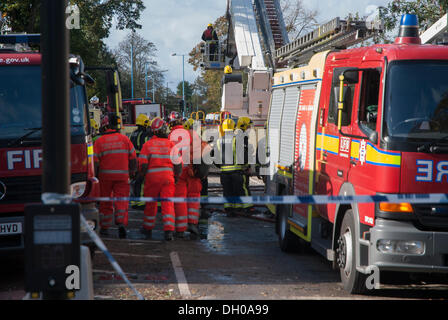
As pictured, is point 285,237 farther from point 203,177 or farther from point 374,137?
point 374,137

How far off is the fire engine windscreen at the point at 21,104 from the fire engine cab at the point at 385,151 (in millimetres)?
3021

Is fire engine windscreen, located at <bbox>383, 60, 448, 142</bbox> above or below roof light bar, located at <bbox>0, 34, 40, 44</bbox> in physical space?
below

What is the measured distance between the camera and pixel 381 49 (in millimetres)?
6328

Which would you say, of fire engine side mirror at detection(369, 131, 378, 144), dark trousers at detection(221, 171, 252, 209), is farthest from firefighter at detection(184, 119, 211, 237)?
fire engine side mirror at detection(369, 131, 378, 144)

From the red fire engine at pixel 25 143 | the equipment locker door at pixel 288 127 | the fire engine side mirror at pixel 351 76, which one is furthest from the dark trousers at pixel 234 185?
the fire engine side mirror at pixel 351 76

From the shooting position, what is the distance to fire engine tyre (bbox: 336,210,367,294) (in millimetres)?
6426

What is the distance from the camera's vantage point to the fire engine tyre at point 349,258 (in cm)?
643

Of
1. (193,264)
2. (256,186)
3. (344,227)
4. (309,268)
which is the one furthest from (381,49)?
(256,186)

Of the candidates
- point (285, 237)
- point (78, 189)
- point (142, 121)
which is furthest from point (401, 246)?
point (142, 121)

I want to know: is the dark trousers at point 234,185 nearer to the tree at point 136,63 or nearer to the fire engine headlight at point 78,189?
the fire engine headlight at point 78,189

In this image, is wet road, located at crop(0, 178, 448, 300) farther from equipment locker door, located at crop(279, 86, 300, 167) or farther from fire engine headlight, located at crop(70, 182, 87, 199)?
equipment locker door, located at crop(279, 86, 300, 167)

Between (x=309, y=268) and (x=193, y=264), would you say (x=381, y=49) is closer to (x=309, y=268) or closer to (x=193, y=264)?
(x=309, y=268)

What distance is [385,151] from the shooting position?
5.91 metres

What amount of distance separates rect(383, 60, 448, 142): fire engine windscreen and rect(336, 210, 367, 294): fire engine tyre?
109 centimetres
